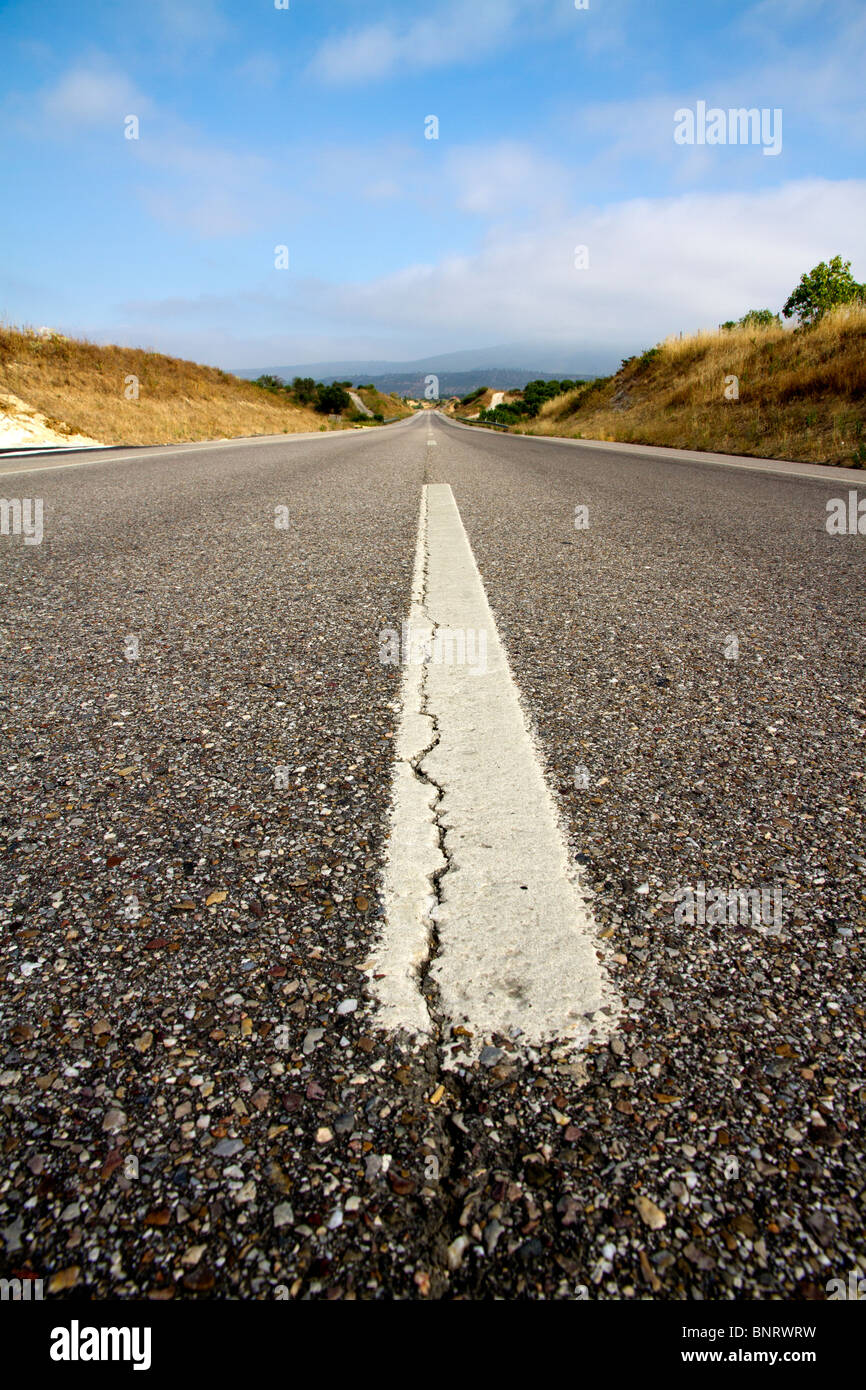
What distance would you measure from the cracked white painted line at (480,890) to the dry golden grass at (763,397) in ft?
42.2

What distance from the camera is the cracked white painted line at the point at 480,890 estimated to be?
1209mm

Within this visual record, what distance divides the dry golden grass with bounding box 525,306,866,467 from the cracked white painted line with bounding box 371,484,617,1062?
12.9 metres

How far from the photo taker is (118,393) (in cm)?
2475

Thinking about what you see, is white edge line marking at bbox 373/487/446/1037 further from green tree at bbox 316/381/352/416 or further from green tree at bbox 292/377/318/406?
green tree at bbox 316/381/352/416

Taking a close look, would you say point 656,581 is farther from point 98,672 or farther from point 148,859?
point 148,859

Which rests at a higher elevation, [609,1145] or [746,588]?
[746,588]

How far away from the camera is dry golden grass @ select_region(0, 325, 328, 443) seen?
19609mm

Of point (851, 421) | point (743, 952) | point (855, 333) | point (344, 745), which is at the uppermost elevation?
point (855, 333)

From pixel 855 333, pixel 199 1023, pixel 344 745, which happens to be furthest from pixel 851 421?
pixel 199 1023

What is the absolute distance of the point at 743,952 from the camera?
1.33 m

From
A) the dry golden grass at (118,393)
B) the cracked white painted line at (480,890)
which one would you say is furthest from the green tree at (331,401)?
the cracked white painted line at (480,890)

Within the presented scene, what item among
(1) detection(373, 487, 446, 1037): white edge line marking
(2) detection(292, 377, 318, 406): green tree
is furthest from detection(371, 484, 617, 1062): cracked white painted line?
(2) detection(292, 377, 318, 406): green tree
